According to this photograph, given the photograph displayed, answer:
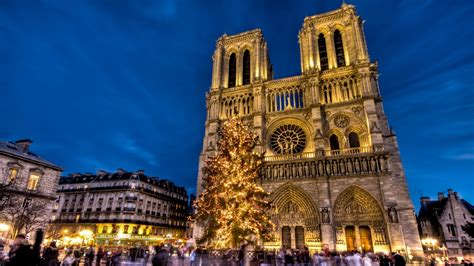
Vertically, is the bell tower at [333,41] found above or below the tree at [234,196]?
above

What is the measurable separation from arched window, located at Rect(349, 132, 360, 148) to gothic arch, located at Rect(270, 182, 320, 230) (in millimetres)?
6840

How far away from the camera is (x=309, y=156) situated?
82.6 ft

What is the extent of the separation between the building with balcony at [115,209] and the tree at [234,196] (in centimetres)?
2053

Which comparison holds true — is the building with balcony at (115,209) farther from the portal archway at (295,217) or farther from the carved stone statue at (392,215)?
the carved stone statue at (392,215)

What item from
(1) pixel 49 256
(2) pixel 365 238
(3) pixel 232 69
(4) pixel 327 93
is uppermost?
(3) pixel 232 69

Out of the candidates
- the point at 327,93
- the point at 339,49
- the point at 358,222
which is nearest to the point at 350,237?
the point at 358,222

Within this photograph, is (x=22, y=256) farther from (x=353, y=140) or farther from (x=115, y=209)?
(x=115, y=209)

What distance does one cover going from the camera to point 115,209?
3434cm

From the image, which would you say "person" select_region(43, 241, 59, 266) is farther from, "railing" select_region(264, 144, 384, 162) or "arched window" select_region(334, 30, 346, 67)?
"arched window" select_region(334, 30, 346, 67)

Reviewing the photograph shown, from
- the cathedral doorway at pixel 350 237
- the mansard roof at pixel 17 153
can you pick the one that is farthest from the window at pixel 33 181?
the cathedral doorway at pixel 350 237

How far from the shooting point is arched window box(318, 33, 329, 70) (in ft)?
99.3

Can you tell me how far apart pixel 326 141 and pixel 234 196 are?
13606mm

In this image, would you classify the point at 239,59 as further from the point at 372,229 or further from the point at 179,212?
the point at 179,212

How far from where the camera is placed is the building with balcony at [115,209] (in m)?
33.4
